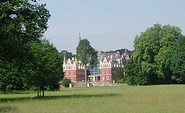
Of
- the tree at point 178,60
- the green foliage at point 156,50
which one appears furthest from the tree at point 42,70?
the green foliage at point 156,50

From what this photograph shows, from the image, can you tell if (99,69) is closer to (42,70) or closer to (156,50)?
(156,50)

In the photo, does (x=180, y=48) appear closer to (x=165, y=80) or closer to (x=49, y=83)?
(x=165, y=80)

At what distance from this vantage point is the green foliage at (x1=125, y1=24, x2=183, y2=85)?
9856 centimetres

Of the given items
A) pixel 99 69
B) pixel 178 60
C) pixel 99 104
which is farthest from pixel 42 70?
pixel 99 69

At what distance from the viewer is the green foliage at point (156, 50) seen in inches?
3880

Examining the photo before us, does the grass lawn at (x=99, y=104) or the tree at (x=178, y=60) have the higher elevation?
the tree at (x=178, y=60)

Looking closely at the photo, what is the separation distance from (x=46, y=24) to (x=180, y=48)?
6248 cm

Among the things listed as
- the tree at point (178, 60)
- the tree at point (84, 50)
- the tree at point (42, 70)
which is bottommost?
the tree at point (42, 70)

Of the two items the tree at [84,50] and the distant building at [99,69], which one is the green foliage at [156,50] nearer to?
the tree at [84,50]

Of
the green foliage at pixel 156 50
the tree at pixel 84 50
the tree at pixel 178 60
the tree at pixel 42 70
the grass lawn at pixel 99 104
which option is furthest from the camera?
the tree at pixel 84 50

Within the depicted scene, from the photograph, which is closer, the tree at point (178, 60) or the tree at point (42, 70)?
the tree at point (42, 70)

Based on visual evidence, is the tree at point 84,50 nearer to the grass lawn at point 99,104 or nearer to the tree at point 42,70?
the tree at point 42,70

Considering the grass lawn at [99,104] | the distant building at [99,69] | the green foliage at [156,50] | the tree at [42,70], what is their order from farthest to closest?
1. the distant building at [99,69]
2. the green foliage at [156,50]
3. the tree at [42,70]
4. the grass lawn at [99,104]

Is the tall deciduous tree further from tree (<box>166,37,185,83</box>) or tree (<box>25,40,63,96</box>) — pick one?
tree (<box>166,37,185,83</box>)
